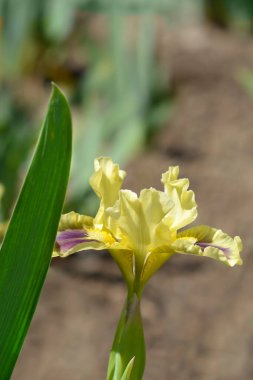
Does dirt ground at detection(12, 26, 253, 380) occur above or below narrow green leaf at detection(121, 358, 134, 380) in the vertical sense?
above

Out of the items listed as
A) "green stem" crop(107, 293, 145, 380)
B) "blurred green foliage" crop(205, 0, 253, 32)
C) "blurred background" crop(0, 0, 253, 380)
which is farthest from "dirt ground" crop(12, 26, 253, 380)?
"green stem" crop(107, 293, 145, 380)

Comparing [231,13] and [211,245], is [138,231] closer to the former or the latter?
[211,245]

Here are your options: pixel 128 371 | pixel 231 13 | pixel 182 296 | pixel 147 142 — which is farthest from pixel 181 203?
pixel 231 13

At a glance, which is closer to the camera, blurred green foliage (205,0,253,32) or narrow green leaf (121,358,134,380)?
narrow green leaf (121,358,134,380)

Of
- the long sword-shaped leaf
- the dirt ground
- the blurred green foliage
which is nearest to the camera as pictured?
the long sword-shaped leaf

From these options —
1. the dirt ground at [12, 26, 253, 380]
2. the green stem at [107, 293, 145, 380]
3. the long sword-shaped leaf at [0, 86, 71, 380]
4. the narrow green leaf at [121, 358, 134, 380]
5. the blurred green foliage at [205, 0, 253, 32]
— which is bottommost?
the narrow green leaf at [121, 358, 134, 380]

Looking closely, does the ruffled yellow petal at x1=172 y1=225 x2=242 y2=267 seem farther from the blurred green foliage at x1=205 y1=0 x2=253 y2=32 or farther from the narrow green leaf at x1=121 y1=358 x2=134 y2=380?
the blurred green foliage at x1=205 y1=0 x2=253 y2=32

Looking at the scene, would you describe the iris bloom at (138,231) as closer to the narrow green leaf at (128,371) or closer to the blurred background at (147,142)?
the narrow green leaf at (128,371)

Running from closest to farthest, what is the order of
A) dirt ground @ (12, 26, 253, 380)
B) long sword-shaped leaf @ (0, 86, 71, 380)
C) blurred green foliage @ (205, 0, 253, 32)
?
long sword-shaped leaf @ (0, 86, 71, 380), dirt ground @ (12, 26, 253, 380), blurred green foliage @ (205, 0, 253, 32)

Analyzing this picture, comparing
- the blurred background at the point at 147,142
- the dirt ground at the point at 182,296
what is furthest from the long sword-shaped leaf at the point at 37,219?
the dirt ground at the point at 182,296
